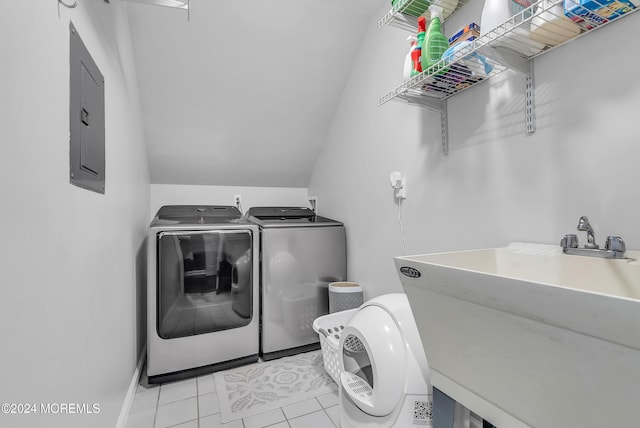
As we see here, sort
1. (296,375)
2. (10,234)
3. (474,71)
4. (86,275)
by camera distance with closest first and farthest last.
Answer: (10,234) < (86,275) < (474,71) < (296,375)

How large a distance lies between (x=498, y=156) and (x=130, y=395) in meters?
2.44

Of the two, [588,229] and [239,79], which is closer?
[588,229]

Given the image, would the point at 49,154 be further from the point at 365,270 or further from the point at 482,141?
the point at 365,270

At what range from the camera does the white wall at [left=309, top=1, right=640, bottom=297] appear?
0.97m

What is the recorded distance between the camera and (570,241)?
101cm

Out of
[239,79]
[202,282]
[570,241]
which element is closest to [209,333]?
[202,282]

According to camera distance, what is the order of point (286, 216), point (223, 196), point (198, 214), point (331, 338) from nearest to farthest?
point (331, 338)
point (198, 214)
point (286, 216)
point (223, 196)

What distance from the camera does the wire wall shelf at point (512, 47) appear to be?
945 mm

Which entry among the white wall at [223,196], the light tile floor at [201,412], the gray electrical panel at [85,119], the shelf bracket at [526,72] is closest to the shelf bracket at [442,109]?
the shelf bracket at [526,72]

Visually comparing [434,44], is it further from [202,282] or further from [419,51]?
[202,282]

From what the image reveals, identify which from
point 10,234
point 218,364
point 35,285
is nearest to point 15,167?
point 10,234

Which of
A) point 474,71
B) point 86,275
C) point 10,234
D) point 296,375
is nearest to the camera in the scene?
point 10,234

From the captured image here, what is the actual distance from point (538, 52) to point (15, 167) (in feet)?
A: 5.60

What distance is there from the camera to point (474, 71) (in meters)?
1.28
